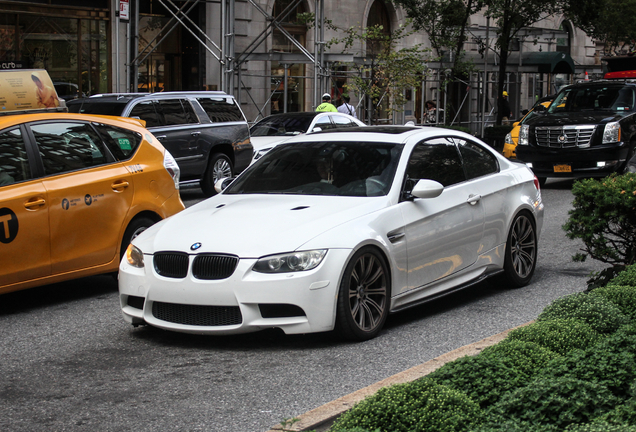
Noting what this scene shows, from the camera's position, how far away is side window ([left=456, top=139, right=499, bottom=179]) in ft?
25.2

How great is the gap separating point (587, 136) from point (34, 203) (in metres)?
13.1

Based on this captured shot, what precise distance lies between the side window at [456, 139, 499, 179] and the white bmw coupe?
13mm

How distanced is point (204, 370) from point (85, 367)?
2.61 ft

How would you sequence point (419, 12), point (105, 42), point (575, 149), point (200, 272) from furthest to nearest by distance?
point (419, 12)
point (105, 42)
point (575, 149)
point (200, 272)

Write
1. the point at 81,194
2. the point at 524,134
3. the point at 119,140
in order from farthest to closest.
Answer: the point at 524,134 < the point at 119,140 < the point at 81,194

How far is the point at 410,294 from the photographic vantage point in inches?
262

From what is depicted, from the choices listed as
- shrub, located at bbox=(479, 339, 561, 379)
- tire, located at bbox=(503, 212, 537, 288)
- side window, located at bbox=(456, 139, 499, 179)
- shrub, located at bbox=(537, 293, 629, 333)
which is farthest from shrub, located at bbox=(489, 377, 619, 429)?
tire, located at bbox=(503, 212, 537, 288)

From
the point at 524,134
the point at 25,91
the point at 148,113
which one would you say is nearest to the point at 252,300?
the point at 25,91

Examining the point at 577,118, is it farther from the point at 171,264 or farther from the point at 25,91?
the point at 171,264

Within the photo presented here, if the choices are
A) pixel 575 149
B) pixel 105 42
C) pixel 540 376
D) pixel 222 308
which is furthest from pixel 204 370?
pixel 105 42

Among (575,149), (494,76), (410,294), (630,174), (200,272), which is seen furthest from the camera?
(494,76)

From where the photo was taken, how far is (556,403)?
3635 millimetres

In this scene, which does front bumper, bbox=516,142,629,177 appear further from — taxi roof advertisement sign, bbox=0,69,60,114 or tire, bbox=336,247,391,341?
tire, bbox=336,247,391,341

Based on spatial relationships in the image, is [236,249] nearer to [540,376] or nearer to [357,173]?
[357,173]
